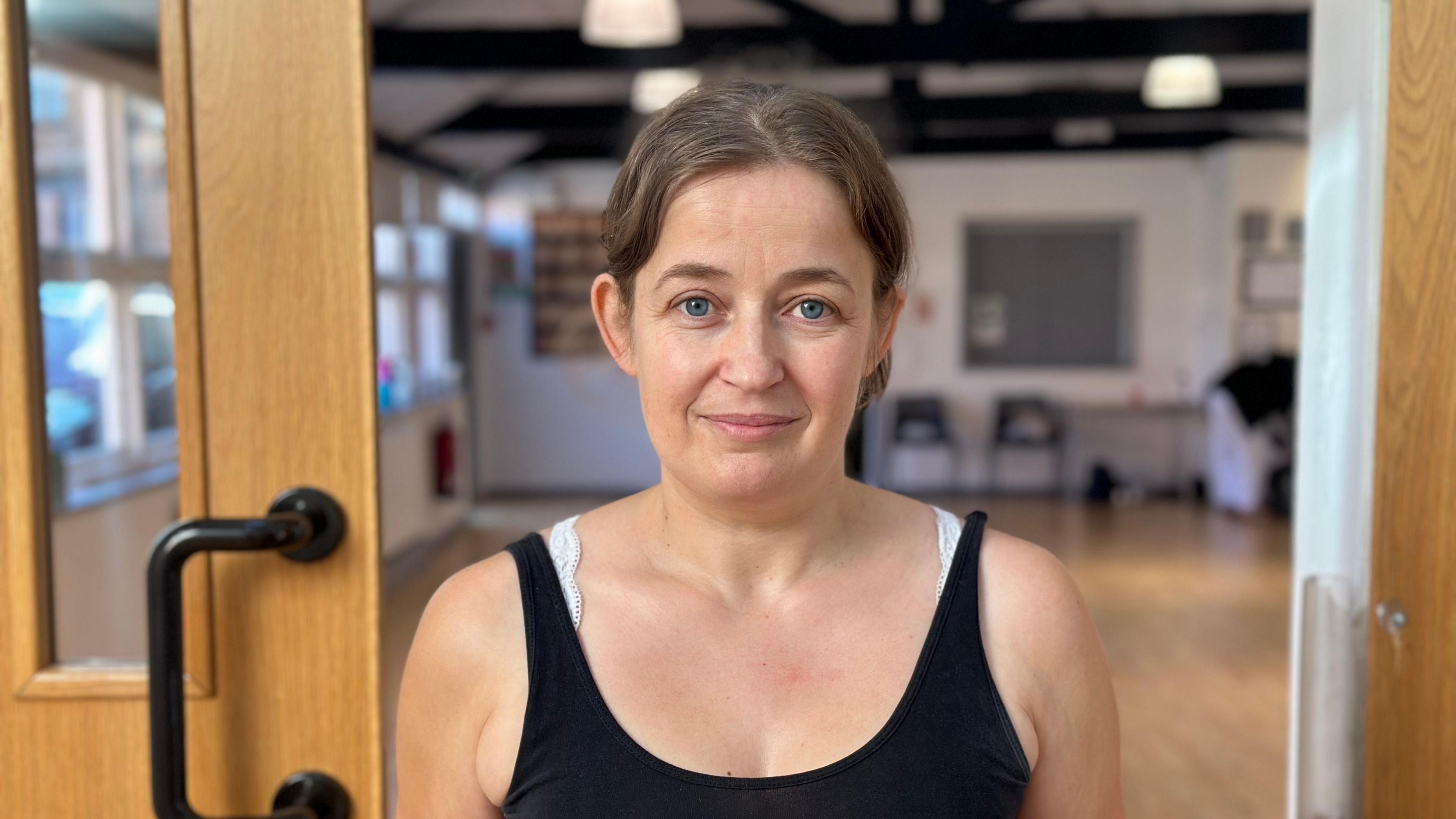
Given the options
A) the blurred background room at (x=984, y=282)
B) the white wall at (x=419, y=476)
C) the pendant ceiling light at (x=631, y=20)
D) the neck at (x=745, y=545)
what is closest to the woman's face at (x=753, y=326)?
the neck at (x=745, y=545)

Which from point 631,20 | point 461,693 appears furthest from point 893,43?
point 461,693

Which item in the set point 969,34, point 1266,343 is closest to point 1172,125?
point 1266,343

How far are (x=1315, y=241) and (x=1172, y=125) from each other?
8052mm

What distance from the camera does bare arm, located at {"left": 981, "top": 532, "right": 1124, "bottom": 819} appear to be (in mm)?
1055

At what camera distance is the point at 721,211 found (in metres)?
0.97

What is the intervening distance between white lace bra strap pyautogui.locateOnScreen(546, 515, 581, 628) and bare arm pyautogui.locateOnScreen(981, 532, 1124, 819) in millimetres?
365

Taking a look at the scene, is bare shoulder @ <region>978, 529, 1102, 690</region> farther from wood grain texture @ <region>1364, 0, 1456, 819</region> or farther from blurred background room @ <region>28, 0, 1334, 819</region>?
blurred background room @ <region>28, 0, 1334, 819</region>

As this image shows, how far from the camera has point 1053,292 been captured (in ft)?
32.4

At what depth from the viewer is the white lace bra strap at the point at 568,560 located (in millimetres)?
1066

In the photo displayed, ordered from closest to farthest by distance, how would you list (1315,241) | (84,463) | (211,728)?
(211,728)
(1315,241)
(84,463)

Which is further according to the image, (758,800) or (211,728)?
(211,728)

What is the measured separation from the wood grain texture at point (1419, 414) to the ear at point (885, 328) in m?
0.52

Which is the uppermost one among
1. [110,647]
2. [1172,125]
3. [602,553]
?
[1172,125]

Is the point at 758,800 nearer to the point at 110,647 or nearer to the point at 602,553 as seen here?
the point at 602,553
